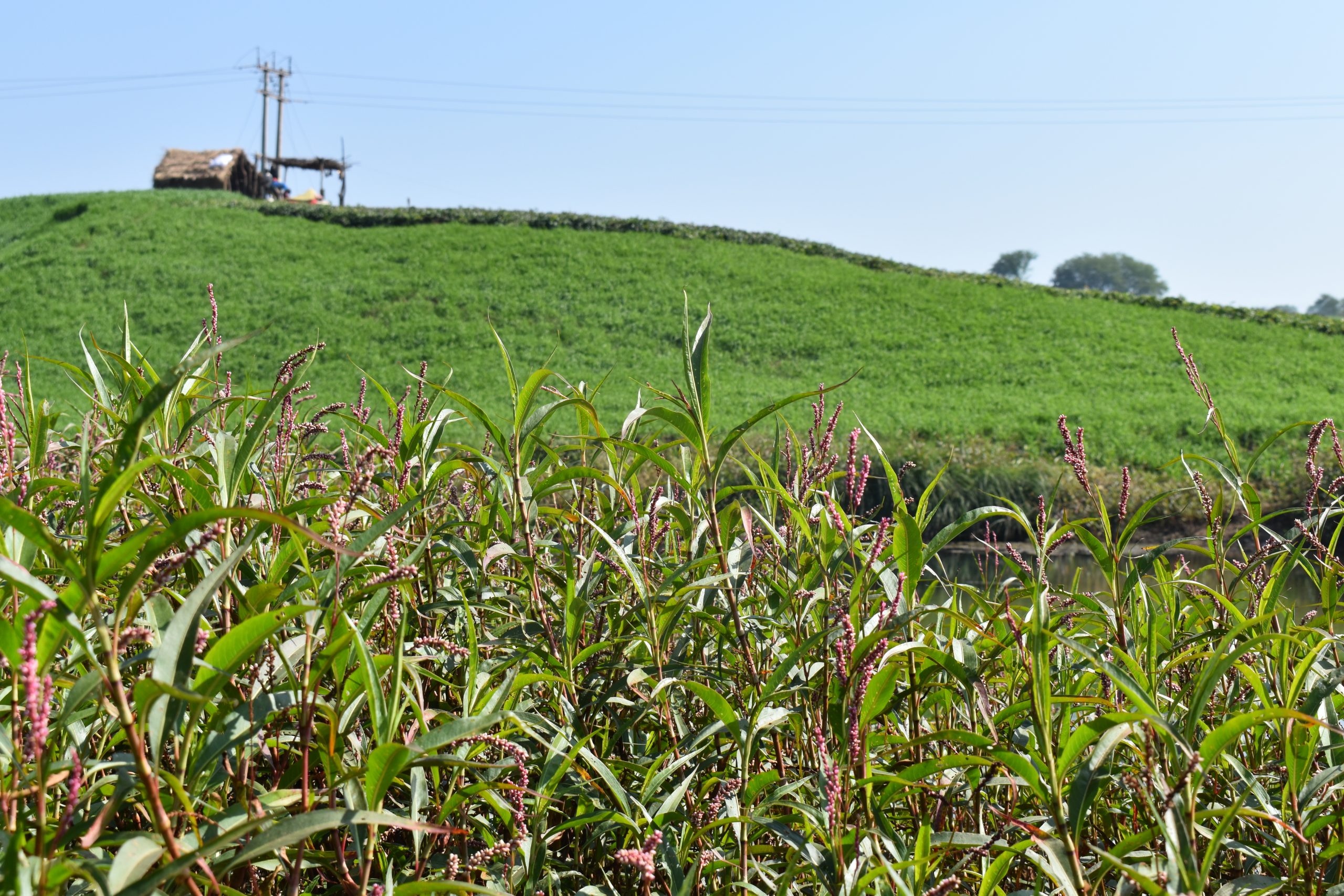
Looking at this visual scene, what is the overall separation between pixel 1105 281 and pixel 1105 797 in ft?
388

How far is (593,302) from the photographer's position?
76.4 feet

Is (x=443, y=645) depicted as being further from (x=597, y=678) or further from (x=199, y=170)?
(x=199, y=170)

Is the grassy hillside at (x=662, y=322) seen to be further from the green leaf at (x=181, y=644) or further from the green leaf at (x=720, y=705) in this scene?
the green leaf at (x=181, y=644)

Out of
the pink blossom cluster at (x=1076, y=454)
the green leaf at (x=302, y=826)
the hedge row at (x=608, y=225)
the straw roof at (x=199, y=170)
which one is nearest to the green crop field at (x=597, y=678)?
the green leaf at (x=302, y=826)

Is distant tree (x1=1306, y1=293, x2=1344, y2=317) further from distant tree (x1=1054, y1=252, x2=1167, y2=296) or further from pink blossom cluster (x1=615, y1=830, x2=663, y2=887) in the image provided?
pink blossom cluster (x1=615, y1=830, x2=663, y2=887)

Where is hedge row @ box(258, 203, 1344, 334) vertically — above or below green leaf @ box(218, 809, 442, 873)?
above

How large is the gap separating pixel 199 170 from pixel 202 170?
0.16 meters

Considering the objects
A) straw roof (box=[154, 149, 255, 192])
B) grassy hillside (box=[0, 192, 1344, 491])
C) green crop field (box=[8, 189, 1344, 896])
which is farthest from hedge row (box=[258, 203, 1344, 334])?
green crop field (box=[8, 189, 1344, 896])

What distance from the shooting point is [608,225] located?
29.0m

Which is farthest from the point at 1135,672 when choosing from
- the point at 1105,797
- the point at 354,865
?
the point at 354,865

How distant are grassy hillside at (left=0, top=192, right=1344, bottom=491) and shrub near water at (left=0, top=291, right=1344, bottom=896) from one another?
1188cm

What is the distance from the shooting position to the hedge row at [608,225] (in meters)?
27.2

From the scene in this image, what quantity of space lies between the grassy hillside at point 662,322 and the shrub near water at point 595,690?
39.0ft

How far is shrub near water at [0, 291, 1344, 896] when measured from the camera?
0.85 m
